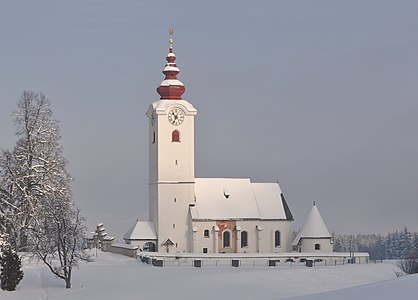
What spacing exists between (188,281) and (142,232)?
21.7 m

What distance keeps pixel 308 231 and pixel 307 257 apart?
4506 millimetres

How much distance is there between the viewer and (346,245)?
141000 millimetres

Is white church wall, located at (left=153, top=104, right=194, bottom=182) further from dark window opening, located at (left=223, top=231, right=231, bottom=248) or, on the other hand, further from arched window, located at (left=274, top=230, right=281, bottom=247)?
arched window, located at (left=274, top=230, right=281, bottom=247)

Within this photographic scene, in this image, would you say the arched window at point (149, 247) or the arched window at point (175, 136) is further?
the arched window at point (175, 136)

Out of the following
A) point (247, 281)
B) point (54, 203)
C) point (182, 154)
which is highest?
point (182, 154)

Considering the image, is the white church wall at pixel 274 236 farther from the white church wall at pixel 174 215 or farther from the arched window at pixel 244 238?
the white church wall at pixel 174 215

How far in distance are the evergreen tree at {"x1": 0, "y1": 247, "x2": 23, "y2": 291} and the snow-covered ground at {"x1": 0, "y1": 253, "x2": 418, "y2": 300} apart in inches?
26.5

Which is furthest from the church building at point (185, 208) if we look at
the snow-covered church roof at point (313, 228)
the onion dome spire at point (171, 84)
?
the snow-covered church roof at point (313, 228)

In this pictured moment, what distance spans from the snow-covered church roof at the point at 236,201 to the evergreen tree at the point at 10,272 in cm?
2318

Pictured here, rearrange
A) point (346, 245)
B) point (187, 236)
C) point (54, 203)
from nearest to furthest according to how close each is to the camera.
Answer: point (54, 203), point (187, 236), point (346, 245)

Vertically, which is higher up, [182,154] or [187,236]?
[182,154]

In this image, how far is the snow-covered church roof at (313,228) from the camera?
68.9 m

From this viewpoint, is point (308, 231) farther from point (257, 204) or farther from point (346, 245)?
point (346, 245)

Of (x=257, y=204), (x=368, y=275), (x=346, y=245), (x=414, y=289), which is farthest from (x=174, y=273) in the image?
(x=346, y=245)
